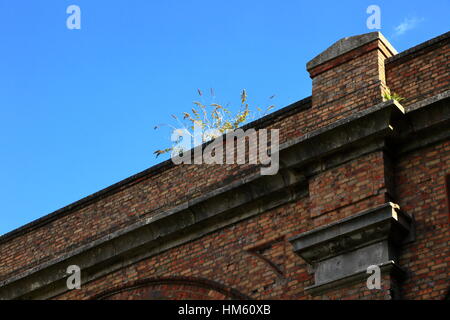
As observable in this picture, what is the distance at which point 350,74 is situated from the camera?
46.1 feet

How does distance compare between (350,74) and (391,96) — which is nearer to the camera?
(391,96)

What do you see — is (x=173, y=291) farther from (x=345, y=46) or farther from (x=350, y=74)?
(x=345, y=46)

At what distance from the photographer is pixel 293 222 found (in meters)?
13.6

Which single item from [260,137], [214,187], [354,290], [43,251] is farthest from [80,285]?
[354,290]

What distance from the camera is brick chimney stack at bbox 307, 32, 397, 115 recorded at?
44.8ft

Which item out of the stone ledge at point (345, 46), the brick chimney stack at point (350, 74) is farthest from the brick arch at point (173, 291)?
the stone ledge at point (345, 46)

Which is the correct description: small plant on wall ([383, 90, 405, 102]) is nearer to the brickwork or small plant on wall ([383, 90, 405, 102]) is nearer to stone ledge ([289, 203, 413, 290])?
the brickwork

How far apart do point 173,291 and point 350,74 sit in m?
3.95

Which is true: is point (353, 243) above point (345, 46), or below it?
below

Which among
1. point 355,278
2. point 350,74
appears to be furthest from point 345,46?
point 355,278

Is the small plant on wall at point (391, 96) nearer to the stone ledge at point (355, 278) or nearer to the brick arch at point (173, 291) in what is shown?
the stone ledge at point (355, 278)

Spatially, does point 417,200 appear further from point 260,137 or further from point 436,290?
point 260,137

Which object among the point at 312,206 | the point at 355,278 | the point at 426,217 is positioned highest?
the point at 312,206

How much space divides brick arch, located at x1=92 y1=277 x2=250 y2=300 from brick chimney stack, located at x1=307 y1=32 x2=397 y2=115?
284cm
